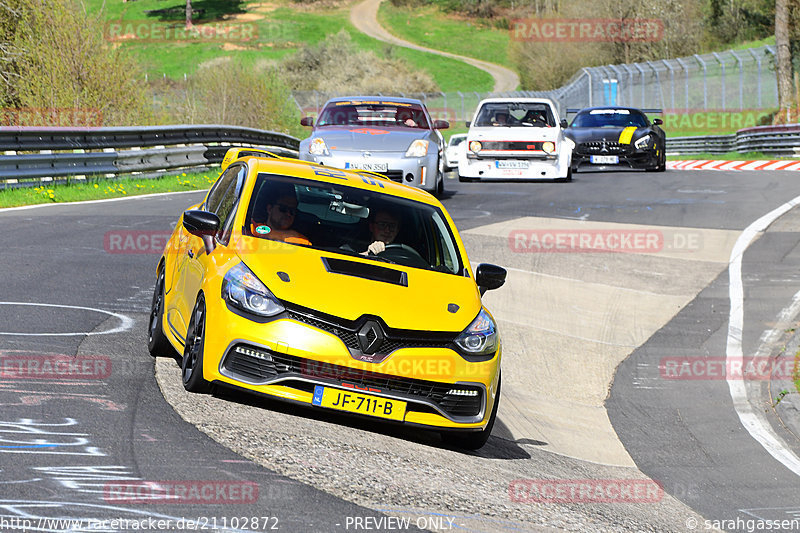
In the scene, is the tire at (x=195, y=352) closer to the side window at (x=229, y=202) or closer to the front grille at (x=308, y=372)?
the front grille at (x=308, y=372)

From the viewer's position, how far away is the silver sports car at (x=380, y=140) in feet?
54.2

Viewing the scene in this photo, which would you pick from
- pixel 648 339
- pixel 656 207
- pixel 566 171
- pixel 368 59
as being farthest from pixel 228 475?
pixel 368 59

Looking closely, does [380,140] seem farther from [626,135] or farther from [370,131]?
[626,135]

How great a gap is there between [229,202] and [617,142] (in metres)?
18.7

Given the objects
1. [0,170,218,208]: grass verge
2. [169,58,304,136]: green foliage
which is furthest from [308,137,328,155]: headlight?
[169,58,304,136]: green foliage

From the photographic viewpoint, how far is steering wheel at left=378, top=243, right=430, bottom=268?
288 inches

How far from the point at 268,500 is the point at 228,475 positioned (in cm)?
33

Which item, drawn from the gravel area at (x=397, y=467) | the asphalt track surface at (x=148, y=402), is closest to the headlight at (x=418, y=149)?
the asphalt track surface at (x=148, y=402)

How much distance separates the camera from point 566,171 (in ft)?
74.7

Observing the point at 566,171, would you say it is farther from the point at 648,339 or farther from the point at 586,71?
the point at 586,71

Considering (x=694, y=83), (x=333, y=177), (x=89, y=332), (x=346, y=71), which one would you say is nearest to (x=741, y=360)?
(x=333, y=177)

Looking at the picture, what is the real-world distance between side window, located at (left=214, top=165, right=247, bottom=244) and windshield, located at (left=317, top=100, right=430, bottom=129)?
9.89 m

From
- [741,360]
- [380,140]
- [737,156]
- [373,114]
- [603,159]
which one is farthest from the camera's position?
[737,156]

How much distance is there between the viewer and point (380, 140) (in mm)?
16781
